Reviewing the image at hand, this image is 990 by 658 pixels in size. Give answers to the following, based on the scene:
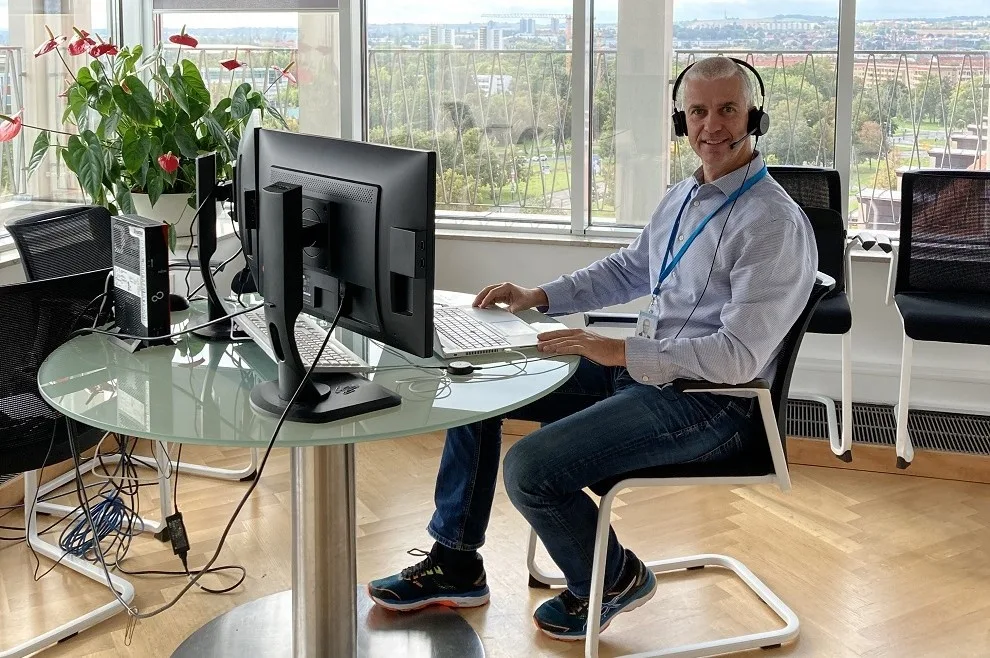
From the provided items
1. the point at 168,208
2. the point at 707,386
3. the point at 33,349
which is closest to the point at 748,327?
the point at 707,386

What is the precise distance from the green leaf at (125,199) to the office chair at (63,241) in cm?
27

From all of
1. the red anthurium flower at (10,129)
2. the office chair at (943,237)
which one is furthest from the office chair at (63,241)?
the office chair at (943,237)

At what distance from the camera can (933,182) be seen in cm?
378

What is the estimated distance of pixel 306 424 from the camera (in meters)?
1.81

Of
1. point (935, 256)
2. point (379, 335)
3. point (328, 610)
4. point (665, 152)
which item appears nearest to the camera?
point (379, 335)

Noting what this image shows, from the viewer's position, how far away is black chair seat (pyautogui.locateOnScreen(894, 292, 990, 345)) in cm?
337

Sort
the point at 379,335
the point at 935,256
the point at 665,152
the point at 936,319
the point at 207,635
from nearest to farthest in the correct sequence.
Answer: the point at 379,335, the point at 207,635, the point at 936,319, the point at 935,256, the point at 665,152

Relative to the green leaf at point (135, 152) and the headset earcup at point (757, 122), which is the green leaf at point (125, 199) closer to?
the green leaf at point (135, 152)

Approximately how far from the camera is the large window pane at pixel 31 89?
380cm

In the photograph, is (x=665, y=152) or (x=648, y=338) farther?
(x=665, y=152)

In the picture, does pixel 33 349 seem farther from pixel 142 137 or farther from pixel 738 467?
pixel 738 467

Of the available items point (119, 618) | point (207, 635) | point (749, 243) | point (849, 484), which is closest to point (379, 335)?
point (749, 243)

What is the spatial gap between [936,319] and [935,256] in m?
0.43

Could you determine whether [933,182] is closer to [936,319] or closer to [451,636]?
[936,319]
